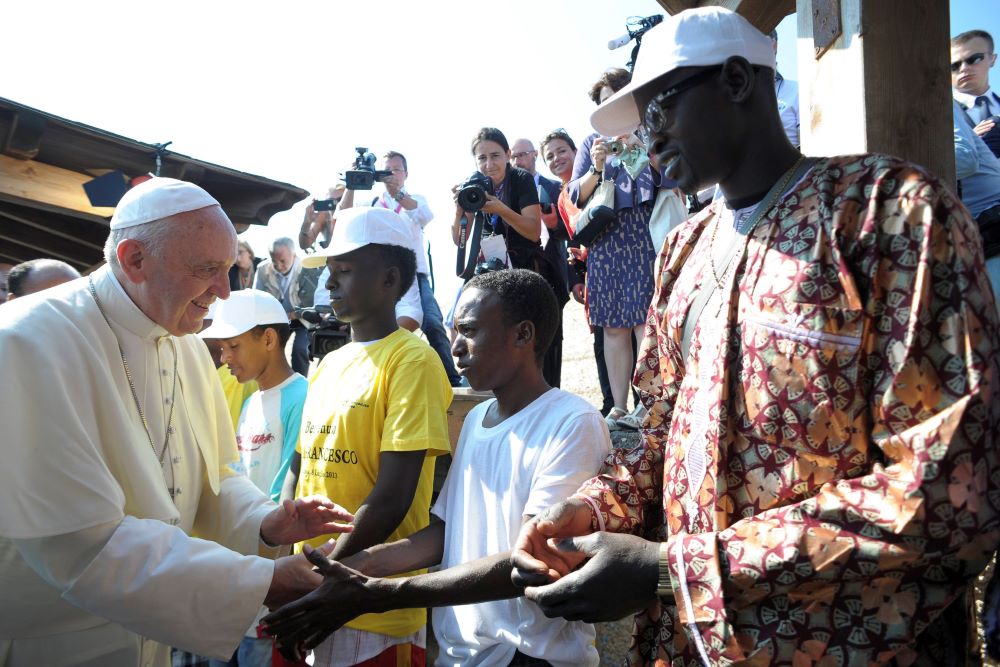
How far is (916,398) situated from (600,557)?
28.8 inches

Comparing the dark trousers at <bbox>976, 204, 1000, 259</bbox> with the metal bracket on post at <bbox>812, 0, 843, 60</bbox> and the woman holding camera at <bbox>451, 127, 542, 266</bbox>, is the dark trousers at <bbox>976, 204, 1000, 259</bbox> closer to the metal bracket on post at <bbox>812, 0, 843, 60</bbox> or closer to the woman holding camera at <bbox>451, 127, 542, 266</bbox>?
the metal bracket on post at <bbox>812, 0, 843, 60</bbox>

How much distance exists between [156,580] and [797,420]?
6.68ft

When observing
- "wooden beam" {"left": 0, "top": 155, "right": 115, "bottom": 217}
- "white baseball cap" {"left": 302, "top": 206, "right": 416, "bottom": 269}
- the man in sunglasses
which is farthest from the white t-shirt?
"wooden beam" {"left": 0, "top": 155, "right": 115, "bottom": 217}

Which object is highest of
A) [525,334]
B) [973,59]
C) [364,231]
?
[973,59]

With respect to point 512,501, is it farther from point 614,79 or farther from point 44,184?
point 44,184

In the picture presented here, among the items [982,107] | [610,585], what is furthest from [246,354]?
[982,107]

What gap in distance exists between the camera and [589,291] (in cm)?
574

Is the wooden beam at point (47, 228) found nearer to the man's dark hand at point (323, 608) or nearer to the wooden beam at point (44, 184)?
the wooden beam at point (44, 184)

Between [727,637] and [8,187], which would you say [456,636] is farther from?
[8,187]

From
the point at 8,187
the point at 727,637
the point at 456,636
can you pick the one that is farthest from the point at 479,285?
the point at 8,187

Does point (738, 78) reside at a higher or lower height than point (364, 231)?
higher

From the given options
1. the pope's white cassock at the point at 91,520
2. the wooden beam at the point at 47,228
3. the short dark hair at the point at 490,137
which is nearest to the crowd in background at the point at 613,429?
the pope's white cassock at the point at 91,520

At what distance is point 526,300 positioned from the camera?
132 inches

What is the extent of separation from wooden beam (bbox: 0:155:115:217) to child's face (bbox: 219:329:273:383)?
4397 millimetres
